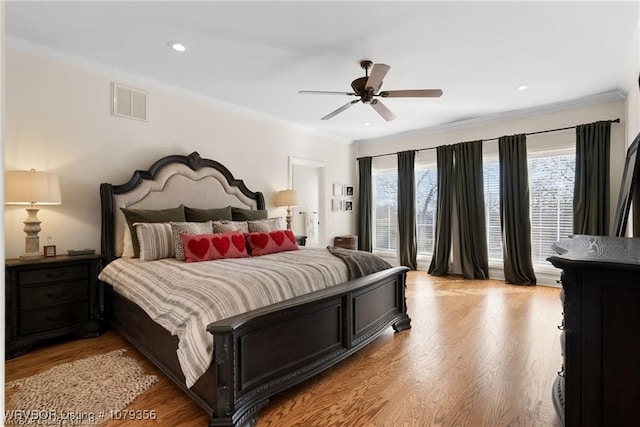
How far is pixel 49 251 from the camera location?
2795 millimetres

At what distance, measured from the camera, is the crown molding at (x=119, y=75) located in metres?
2.83

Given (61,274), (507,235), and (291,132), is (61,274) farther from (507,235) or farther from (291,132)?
(507,235)

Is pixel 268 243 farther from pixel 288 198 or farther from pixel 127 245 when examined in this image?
pixel 288 198

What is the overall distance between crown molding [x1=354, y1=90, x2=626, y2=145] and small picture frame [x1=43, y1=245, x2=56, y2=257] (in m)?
5.37

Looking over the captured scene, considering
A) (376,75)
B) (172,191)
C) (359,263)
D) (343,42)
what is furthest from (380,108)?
(172,191)

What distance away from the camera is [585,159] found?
419 centimetres

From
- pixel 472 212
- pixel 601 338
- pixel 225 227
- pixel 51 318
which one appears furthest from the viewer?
pixel 472 212

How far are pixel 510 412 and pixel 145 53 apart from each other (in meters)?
4.04

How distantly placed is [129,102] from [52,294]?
82.1 inches

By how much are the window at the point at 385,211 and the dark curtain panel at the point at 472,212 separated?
1.34 meters

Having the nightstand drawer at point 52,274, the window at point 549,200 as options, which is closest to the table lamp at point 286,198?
the nightstand drawer at point 52,274

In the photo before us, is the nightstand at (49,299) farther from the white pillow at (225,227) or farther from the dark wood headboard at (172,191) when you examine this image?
the white pillow at (225,227)

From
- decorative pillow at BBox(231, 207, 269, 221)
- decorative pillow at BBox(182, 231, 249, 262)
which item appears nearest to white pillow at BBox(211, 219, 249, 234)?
decorative pillow at BBox(182, 231, 249, 262)

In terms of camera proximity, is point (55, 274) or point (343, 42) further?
point (343, 42)
